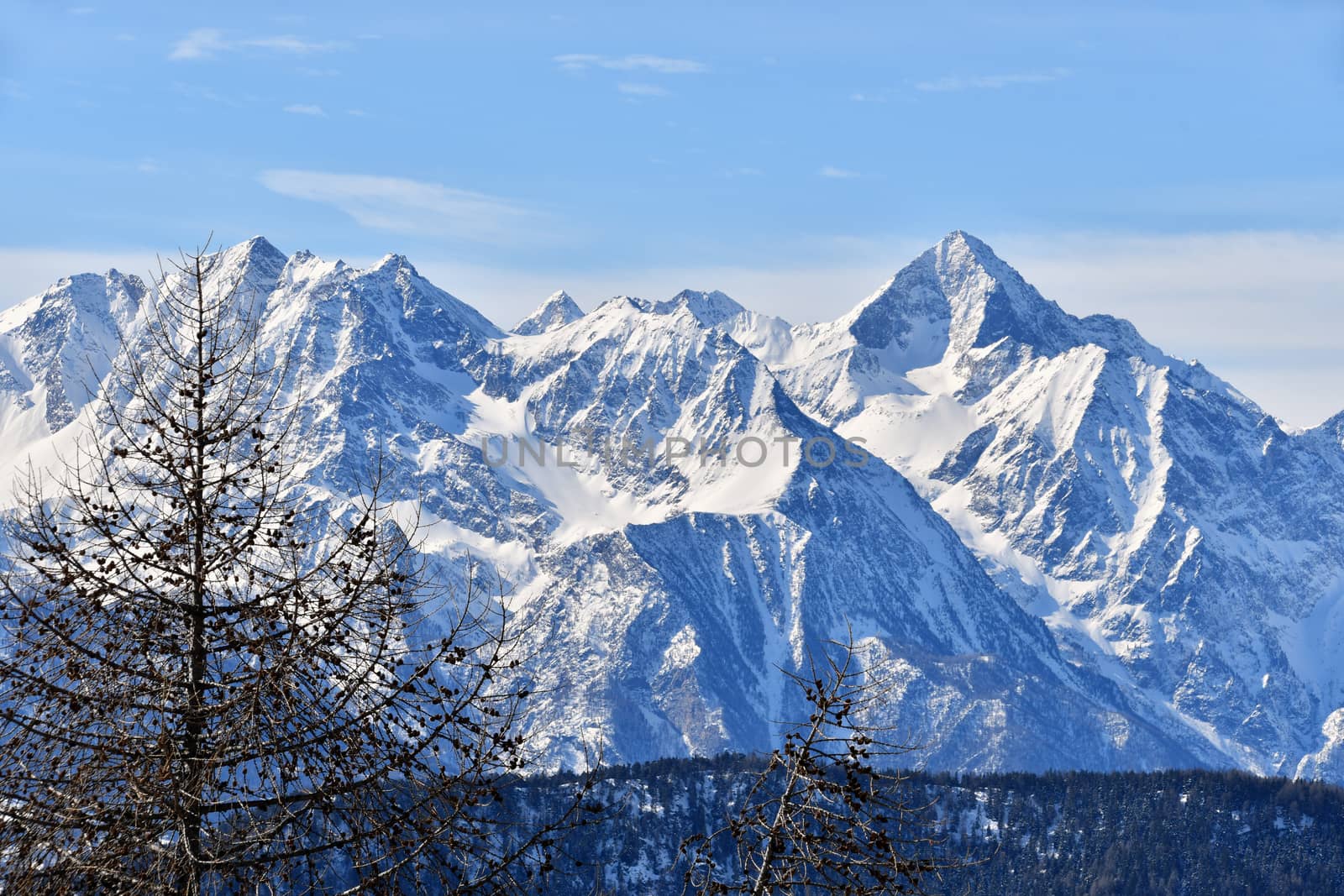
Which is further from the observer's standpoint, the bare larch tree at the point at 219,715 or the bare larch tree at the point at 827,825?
the bare larch tree at the point at 219,715

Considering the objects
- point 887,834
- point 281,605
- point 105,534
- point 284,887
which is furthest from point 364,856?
point 887,834

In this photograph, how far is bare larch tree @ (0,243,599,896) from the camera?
19.3 meters

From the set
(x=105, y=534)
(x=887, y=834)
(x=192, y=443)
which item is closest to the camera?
(x=887, y=834)

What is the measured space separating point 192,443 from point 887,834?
29.5 ft

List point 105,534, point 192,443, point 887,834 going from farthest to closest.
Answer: point 192,443 < point 105,534 < point 887,834

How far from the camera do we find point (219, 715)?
20.2m

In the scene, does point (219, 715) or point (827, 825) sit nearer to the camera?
point (827, 825)

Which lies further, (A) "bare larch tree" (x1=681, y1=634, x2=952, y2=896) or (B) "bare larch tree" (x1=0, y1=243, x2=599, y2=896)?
(B) "bare larch tree" (x1=0, y1=243, x2=599, y2=896)

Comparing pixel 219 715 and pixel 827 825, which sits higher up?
pixel 219 715

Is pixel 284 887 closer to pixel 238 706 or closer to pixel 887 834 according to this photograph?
pixel 238 706

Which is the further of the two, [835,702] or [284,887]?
[284,887]

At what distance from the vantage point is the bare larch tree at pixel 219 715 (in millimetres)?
19328

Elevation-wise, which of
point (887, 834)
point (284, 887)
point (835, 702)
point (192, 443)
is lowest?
point (284, 887)

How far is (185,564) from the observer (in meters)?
20.5
